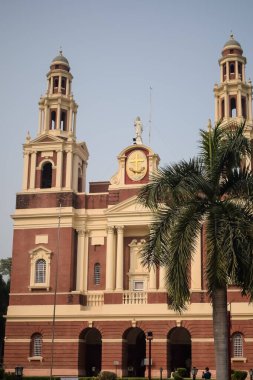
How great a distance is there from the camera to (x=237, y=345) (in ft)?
146

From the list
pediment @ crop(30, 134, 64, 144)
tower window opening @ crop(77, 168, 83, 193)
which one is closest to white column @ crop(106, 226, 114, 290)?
tower window opening @ crop(77, 168, 83, 193)

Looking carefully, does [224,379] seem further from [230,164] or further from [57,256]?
[57,256]

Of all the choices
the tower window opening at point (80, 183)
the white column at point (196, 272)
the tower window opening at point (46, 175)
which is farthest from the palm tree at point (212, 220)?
the tower window opening at point (80, 183)

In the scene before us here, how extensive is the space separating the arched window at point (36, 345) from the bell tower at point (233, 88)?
2073cm

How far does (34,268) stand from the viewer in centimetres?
4881

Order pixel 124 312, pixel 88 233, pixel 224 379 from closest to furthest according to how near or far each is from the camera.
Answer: pixel 224 379, pixel 124 312, pixel 88 233

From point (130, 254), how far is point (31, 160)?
10618 mm

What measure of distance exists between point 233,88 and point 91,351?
22.5 metres

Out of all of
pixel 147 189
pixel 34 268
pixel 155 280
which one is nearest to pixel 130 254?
pixel 155 280

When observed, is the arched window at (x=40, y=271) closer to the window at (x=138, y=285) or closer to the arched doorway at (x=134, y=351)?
the window at (x=138, y=285)

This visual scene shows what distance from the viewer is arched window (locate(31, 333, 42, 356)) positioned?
155 feet

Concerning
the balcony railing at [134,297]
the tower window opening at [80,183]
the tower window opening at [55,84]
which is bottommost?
the balcony railing at [134,297]

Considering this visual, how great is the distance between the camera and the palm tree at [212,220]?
2195 centimetres

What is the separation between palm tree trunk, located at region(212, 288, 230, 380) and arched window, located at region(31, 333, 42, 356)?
27.4 meters
